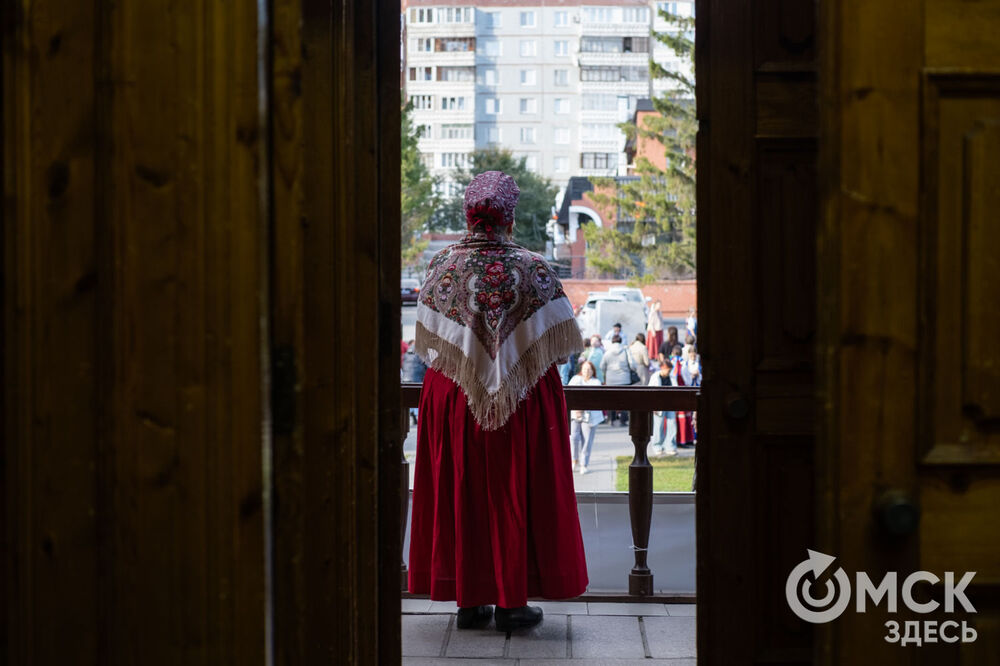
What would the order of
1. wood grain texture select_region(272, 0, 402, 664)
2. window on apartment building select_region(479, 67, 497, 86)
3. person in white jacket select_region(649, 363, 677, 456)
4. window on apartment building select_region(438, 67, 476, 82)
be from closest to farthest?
wood grain texture select_region(272, 0, 402, 664), person in white jacket select_region(649, 363, 677, 456), window on apartment building select_region(438, 67, 476, 82), window on apartment building select_region(479, 67, 497, 86)

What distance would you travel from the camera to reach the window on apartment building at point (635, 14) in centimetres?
2119

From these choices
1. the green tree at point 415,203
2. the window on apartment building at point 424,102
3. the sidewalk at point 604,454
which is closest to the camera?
the sidewalk at point 604,454

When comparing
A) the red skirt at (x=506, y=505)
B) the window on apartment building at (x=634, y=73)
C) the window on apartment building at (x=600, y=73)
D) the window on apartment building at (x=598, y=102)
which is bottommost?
the red skirt at (x=506, y=505)

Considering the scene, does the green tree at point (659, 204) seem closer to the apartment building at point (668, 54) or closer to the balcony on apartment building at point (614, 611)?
the apartment building at point (668, 54)

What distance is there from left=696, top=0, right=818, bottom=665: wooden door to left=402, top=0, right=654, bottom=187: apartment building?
18398mm

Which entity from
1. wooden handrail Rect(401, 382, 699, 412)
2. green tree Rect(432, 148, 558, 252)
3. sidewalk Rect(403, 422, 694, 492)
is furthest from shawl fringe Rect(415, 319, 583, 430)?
green tree Rect(432, 148, 558, 252)

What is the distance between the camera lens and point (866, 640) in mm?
1421

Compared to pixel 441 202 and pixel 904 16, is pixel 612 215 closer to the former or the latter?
pixel 441 202

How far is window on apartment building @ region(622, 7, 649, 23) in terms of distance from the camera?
21188 millimetres

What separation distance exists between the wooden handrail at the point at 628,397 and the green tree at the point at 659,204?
578 inches

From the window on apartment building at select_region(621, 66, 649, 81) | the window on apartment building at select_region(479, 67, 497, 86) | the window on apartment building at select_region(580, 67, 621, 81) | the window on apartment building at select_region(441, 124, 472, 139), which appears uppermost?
the window on apartment building at select_region(479, 67, 497, 86)

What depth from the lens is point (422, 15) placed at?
25359mm

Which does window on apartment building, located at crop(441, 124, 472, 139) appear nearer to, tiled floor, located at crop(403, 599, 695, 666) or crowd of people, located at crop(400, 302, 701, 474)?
crowd of people, located at crop(400, 302, 701, 474)

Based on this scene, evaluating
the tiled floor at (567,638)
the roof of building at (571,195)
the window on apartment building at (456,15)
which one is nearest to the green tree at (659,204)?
the roof of building at (571,195)
